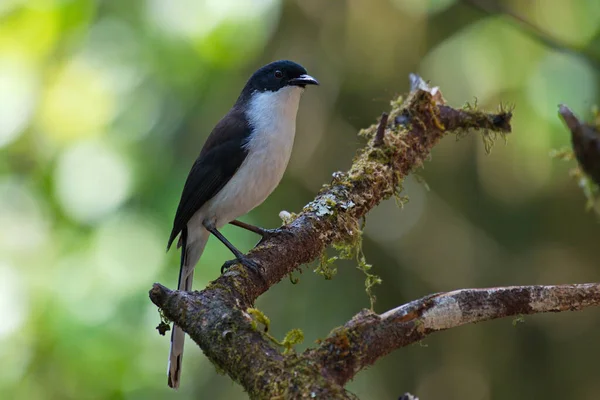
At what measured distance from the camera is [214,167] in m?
4.12

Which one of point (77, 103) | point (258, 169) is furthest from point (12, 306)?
point (258, 169)

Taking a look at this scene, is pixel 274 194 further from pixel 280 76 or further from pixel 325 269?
pixel 325 269

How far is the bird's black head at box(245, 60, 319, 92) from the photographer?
14.4ft

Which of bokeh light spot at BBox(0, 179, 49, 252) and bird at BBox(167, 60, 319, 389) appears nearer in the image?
bird at BBox(167, 60, 319, 389)

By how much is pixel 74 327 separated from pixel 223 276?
8.47ft

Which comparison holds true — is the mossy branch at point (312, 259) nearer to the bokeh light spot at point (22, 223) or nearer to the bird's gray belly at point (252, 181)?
the bird's gray belly at point (252, 181)

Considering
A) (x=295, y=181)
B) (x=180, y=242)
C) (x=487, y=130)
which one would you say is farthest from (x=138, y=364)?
(x=487, y=130)

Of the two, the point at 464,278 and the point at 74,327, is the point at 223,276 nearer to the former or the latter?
the point at 74,327

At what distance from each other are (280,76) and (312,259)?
1.53 metres

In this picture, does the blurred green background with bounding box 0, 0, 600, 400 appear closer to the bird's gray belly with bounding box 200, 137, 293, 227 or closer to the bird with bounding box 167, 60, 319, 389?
the bird with bounding box 167, 60, 319, 389

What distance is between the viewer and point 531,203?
17.7 ft

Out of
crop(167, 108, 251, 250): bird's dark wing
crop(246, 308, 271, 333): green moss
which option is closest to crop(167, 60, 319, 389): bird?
crop(167, 108, 251, 250): bird's dark wing

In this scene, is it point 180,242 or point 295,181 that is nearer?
point 180,242

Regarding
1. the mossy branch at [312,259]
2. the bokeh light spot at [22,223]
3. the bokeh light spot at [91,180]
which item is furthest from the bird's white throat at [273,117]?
the bokeh light spot at [22,223]
